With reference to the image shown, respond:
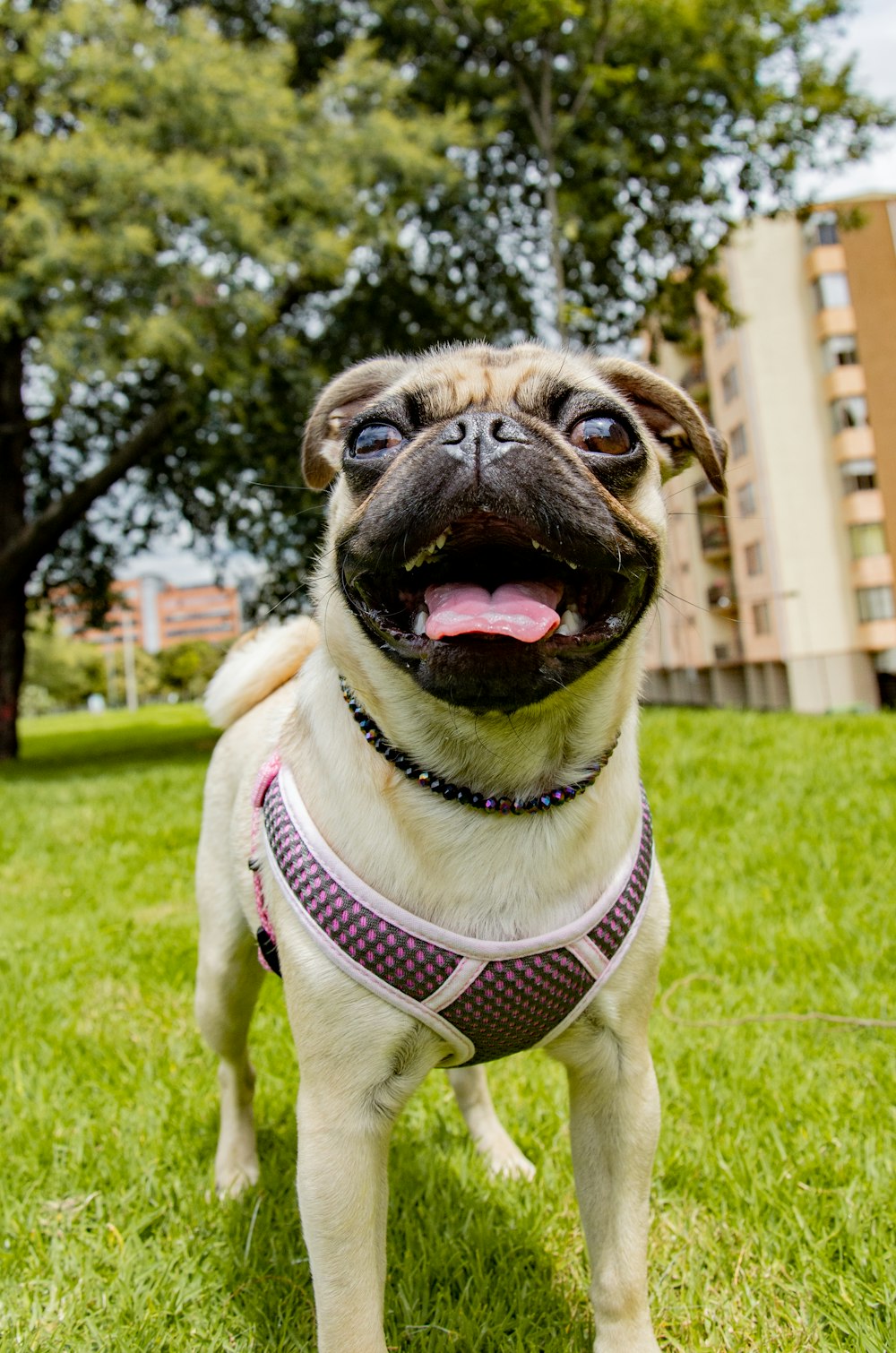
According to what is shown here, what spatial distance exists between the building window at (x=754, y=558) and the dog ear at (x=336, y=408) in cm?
4043

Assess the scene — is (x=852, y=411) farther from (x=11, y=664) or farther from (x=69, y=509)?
(x=11, y=664)

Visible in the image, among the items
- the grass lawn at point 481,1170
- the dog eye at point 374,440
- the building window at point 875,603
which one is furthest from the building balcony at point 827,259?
the dog eye at point 374,440

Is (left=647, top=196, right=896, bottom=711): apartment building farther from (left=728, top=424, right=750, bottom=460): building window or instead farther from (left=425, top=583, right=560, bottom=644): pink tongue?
(left=425, top=583, right=560, bottom=644): pink tongue

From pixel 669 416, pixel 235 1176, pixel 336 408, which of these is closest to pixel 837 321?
pixel 669 416

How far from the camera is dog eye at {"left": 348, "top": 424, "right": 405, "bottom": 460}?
2.18m

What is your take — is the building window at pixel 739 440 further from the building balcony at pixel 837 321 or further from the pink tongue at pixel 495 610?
the pink tongue at pixel 495 610

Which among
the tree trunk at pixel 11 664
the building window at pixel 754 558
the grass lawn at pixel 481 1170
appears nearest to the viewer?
the grass lawn at pixel 481 1170

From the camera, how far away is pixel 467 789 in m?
2.10

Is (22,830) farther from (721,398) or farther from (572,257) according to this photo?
(721,398)

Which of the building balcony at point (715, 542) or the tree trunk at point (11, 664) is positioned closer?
the tree trunk at point (11, 664)

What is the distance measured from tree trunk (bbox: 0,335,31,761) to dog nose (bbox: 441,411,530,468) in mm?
18902

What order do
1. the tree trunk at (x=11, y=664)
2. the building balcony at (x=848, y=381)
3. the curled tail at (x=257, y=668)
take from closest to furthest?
1. the curled tail at (x=257, y=668)
2. the tree trunk at (x=11, y=664)
3. the building balcony at (x=848, y=381)

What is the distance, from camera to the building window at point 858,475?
1538 inches

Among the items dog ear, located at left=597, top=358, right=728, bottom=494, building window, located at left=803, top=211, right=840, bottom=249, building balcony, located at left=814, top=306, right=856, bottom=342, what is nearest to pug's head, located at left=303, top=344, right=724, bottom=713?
dog ear, located at left=597, top=358, right=728, bottom=494
